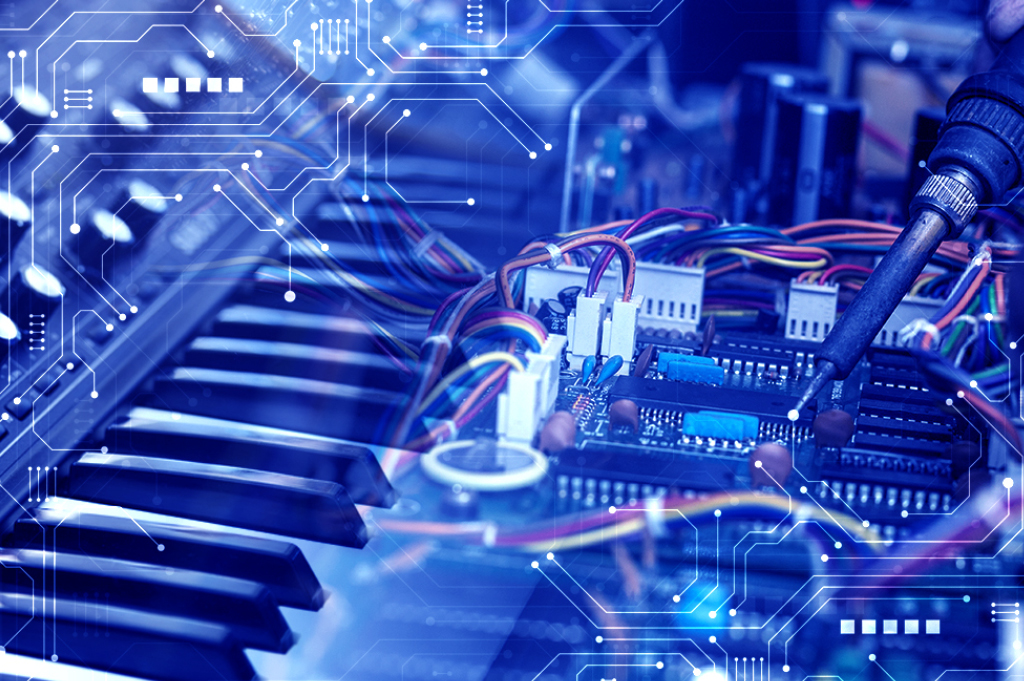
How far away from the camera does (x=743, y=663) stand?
1172 mm

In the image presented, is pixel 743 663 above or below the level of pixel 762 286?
below

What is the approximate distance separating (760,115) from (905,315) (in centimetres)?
86

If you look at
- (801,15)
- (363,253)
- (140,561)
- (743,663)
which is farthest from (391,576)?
(801,15)

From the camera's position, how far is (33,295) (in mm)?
1484

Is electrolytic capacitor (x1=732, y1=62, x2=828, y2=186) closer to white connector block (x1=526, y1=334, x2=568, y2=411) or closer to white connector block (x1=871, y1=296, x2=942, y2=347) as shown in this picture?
white connector block (x1=871, y1=296, x2=942, y2=347)

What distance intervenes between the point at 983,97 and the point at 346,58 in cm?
106

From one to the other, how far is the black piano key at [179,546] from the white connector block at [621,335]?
54 cm

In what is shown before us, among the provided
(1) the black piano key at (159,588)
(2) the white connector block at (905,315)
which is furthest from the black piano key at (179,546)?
(2) the white connector block at (905,315)

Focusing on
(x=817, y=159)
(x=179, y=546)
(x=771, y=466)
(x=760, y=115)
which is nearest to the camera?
(x=771, y=466)

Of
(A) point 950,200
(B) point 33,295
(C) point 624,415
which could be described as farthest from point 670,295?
(B) point 33,295

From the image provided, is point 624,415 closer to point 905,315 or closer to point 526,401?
point 526,401

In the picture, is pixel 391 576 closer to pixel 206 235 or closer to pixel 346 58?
pixel 206 235

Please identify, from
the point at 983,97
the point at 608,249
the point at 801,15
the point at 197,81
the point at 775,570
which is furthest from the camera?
the point at 801,15

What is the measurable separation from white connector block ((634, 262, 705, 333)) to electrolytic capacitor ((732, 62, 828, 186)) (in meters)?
0.64
